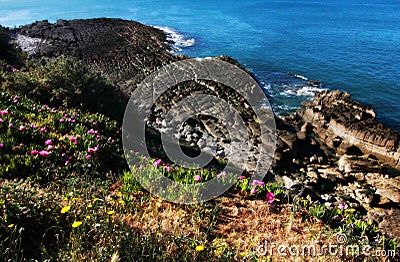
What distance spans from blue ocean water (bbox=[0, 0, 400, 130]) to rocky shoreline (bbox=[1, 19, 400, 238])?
2.69 metres

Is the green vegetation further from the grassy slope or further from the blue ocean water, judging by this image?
the blue ocean water

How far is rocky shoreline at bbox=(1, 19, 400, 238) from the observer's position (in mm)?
12984

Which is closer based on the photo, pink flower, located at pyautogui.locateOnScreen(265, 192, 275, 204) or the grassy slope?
the grassy slope

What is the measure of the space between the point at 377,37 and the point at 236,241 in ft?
164

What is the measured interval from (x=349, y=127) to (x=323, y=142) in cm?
187

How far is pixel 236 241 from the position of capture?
4.60m

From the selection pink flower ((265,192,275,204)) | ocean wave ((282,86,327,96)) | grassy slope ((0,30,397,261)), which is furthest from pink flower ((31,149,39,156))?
ocean wave ((282,86,327,96))

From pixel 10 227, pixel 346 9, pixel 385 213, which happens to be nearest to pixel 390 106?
pixel 385 213

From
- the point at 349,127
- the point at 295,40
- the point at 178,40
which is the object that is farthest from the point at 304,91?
the point at 178,40

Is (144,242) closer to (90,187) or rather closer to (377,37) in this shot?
(90,187)

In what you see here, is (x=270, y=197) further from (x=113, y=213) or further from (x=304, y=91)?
(x=304, y=91)

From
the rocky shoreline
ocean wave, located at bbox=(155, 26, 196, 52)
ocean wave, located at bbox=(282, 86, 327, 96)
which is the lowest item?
the rocky shoreline

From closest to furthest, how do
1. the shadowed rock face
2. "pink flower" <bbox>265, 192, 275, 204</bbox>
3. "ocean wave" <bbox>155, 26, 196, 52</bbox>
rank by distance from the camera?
"pink flower" <bbox>265, 192, 275, 204</bbox> → the shadowed rock face → "ocean wave" <bbox>155, 26, 196, 52</bbox>

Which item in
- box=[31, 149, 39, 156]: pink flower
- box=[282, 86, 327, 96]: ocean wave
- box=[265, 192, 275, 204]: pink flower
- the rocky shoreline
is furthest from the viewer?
box=[282, 86, 327, 96]: ocean wave
